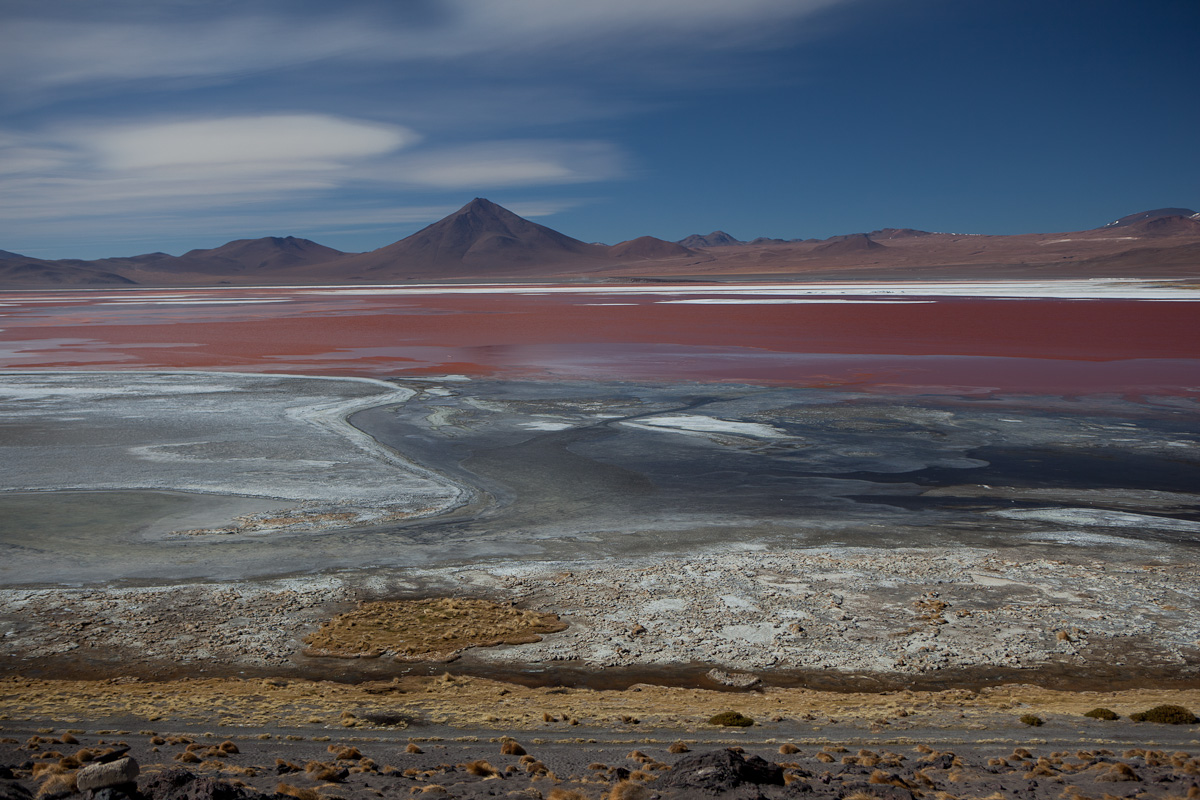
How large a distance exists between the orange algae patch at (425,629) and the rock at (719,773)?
83.9 inches

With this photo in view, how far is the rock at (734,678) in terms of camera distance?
4824 mm

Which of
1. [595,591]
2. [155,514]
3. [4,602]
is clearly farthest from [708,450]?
[4,602]

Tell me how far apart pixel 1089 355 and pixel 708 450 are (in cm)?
1368

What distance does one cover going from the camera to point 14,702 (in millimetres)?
4430

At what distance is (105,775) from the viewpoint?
3074 millimetres

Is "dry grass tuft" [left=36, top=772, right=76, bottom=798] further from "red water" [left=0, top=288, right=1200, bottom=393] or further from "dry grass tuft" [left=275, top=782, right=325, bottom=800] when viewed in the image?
"red water" [left=0, top=288, right=1200, bottom=393]

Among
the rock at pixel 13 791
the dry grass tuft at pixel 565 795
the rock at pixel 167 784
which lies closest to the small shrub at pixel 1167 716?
the dry grass tuft at pixel 565 795

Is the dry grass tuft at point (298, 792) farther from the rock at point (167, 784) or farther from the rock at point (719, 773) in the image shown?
the rock at point (719, 773)

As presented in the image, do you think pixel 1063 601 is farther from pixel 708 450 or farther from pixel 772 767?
pixel 708 450

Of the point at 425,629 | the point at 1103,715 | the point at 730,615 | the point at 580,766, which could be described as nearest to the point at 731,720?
the point at 580,766

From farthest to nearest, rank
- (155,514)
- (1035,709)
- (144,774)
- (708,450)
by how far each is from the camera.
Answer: (708,450) < (155,514) < (1035,709) < (144,774)

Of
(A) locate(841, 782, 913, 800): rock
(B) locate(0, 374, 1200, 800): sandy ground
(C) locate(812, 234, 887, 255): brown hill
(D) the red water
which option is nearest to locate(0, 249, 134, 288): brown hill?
(C) locate(812, 234, 887, 255): brown hill

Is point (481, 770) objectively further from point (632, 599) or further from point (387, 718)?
point (632, 599)

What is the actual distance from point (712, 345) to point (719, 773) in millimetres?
20822
